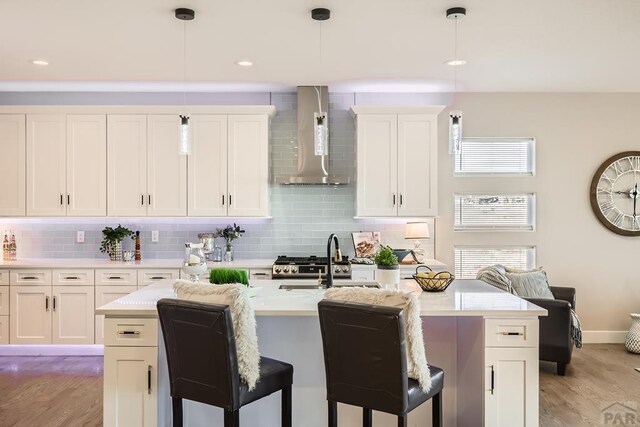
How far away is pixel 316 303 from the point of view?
2828mm

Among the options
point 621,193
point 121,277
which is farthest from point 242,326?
point 621,193

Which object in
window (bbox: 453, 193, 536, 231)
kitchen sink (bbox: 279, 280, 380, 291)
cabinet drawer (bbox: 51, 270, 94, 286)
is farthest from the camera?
window (bbox: 453, 193, 536, 231)

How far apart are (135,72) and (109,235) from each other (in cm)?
175

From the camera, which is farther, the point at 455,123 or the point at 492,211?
the point at 492,211

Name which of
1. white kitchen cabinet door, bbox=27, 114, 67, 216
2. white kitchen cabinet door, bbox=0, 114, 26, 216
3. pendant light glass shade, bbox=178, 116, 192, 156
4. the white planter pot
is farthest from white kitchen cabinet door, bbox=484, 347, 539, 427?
white kitchen cabinet door, bbox=0, 114, 26, 216

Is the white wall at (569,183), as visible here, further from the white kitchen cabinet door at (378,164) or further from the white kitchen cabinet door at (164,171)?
the white kitchen cabinet door at (164,171)

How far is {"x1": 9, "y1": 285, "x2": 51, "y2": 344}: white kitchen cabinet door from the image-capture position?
514cm

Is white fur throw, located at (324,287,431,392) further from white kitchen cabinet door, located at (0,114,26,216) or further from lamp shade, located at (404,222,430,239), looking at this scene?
white kitchen cabinet door, located at (0,114,26,216)

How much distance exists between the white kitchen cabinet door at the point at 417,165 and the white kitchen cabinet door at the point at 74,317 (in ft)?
10.8

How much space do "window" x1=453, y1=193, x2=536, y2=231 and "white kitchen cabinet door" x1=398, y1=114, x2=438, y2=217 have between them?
539 mm

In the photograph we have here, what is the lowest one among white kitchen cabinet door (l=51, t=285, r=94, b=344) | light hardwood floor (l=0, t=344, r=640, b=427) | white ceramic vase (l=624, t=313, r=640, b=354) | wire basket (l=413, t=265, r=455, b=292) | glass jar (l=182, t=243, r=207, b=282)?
light hardwood floor (l=0, t=344, r=640, b=427)

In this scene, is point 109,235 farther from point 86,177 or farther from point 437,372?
point 437,372

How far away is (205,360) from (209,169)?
131 inches

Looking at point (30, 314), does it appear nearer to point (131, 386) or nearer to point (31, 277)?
point (31, 277)
